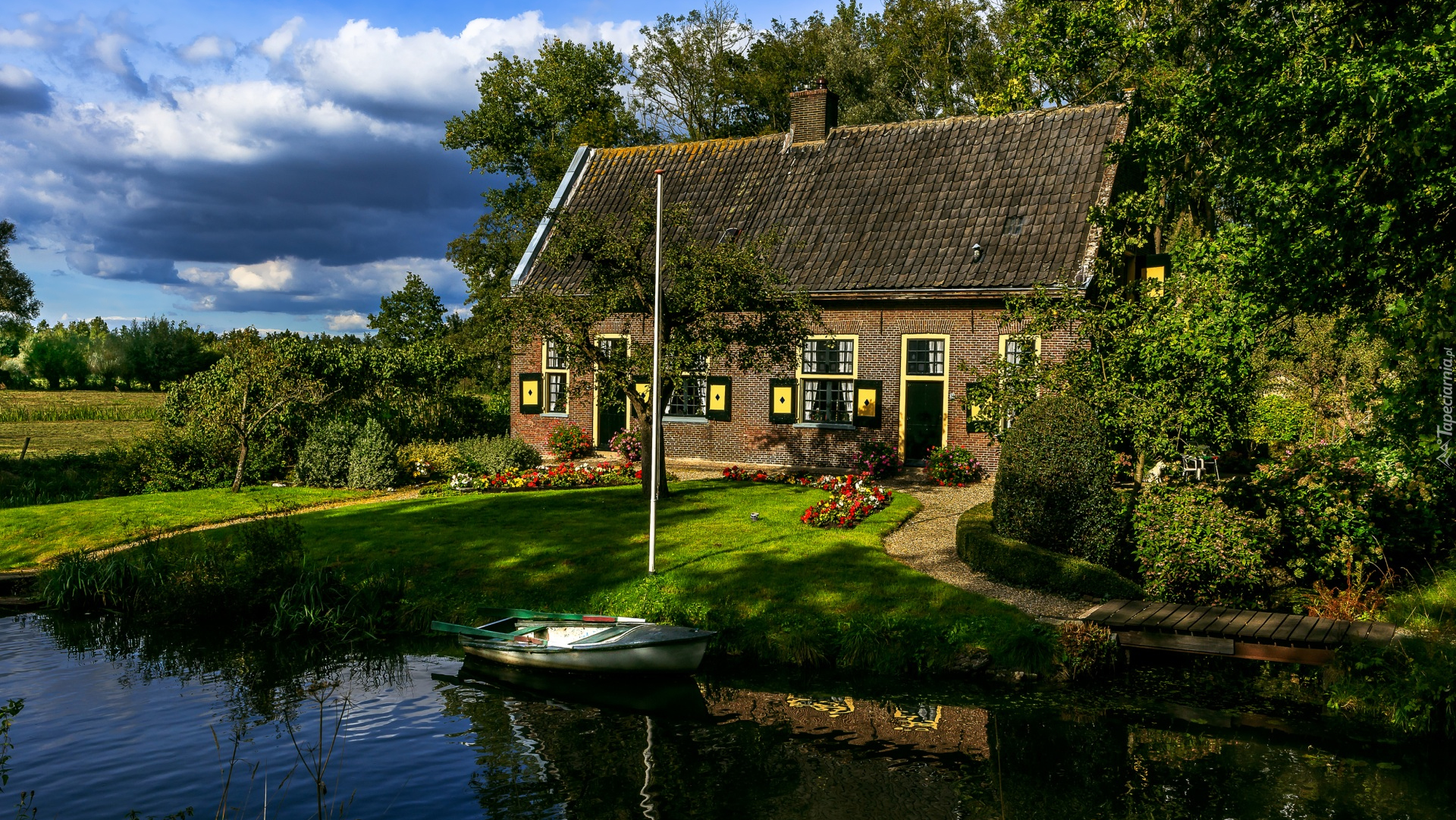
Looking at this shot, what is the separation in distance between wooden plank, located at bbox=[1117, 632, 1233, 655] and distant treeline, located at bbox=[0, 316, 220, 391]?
3161cm

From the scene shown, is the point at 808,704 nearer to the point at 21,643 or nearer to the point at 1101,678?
the point at 1101,678

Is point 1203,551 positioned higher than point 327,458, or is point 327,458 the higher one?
point 327,458

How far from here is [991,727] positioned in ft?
27.2

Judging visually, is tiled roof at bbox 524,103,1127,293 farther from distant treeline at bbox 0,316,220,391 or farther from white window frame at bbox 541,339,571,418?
distant treeline at bbox 0,316,220,391

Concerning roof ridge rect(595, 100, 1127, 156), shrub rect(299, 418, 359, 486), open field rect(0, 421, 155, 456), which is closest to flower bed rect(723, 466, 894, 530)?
roof ridge rect(595, 100, 1127, 156)

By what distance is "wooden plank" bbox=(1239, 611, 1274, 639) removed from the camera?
9.23 metres

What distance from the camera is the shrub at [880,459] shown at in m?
19.1

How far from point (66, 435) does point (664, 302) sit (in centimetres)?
1694

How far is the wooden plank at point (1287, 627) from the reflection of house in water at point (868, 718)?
2.96m

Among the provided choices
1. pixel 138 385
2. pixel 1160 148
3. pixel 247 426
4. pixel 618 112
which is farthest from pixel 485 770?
pixel 138 385

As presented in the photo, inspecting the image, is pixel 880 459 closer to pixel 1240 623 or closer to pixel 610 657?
pixel 1240 623

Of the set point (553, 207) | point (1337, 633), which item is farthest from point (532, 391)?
point (1337, 633)

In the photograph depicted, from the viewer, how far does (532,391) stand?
22.7 metres

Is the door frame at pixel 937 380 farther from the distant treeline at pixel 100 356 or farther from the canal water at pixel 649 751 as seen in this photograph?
the distant treeline at pixel 100 356
